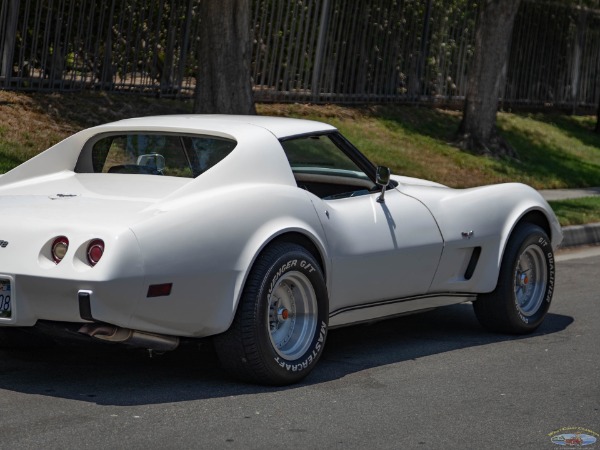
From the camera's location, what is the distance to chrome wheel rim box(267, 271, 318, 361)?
6.44 m

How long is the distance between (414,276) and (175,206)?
1847 millimetres

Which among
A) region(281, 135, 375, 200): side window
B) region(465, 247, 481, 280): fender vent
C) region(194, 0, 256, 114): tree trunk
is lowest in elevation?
region(465, 247, 481, 280): fender vent

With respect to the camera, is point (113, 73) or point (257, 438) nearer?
point (257, 438)

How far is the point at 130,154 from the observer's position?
7.06 m

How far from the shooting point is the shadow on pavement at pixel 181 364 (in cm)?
617

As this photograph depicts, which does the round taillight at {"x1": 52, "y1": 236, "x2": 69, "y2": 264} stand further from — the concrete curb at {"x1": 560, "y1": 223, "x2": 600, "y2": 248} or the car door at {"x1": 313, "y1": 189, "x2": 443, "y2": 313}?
the concrete curb at {"x1": 560, "y1": 223, "x2": 600, "y2": 248}

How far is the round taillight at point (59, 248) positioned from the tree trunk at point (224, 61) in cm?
898

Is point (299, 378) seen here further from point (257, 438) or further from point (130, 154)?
point (130, 154)

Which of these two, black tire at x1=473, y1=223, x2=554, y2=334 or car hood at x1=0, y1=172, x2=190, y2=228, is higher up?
car hood at x1=0, y1=172, x2=190, y2=228

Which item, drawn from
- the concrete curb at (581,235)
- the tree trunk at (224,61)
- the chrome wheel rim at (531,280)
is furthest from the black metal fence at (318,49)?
the chrome wheel rim at (531,280)

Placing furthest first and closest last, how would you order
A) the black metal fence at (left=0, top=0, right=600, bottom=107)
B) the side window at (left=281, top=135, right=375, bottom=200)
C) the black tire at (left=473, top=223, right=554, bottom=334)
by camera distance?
the black metal fence at (left=0, top=0, right=600, bottom=107), the black tire at (left=473, top=223, right=554, bottom=334), the side window at (left=281, top=135, right=375, bottom=200)

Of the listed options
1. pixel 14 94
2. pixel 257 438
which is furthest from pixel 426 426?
pixel 14 94

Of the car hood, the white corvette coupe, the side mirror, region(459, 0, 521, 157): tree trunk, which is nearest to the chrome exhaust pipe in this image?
the white corvette coupe

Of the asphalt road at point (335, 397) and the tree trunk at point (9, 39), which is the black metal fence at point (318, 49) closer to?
the tree trunk at point (9, 39)
